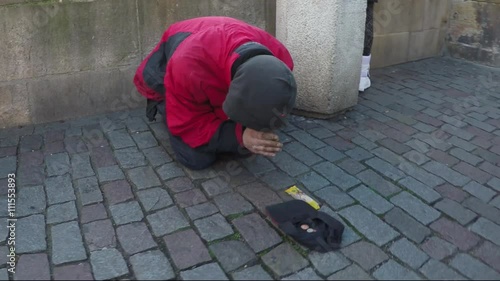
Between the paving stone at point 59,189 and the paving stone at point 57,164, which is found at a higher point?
the paving stone at point 57,164

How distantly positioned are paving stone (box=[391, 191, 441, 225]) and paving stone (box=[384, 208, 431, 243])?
48mm

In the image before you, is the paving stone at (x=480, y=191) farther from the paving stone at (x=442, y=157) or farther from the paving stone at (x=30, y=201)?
the paving stone at (x=30, y=201)

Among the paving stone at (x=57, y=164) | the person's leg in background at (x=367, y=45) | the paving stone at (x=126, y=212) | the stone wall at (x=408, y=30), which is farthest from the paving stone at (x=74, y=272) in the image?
the stone wall at (x=408, y=30)

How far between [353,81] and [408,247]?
6.89 ft

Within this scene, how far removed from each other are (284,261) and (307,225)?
0.34 metres

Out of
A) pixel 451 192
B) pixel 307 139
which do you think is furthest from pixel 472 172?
pixel 307 139

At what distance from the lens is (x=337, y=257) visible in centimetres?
251

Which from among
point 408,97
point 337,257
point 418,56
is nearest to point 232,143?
point 337,257

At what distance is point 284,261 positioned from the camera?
97.3 inches

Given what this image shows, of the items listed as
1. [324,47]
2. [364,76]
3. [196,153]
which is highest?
[324,47]

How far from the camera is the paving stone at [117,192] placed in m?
3.03

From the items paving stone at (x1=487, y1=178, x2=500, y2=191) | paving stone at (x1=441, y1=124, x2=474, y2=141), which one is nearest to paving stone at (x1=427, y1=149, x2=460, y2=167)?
paving stone at (x1=487, y1=178, x2=500, y2=191)

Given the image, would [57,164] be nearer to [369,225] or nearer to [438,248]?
[369,225]

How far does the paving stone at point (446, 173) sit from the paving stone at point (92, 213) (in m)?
2.24
